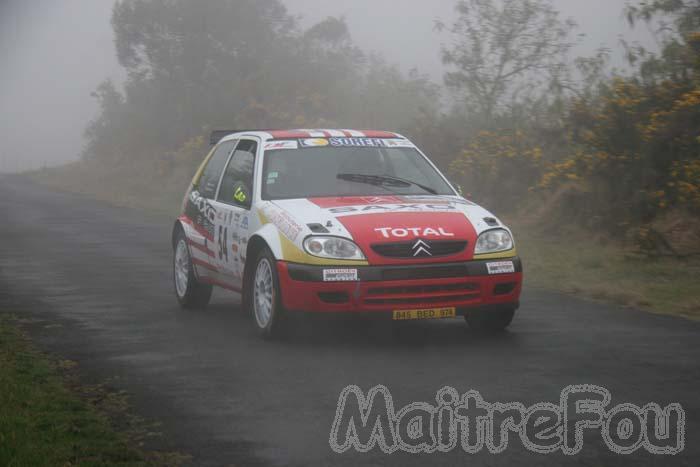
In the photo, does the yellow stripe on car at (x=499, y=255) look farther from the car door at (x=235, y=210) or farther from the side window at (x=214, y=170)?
the side window at (x=214, y=170)

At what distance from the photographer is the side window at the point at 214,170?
11.3 m

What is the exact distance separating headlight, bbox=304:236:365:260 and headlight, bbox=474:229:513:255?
95 cm

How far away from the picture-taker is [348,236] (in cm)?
884

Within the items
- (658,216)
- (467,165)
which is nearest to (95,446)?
(658,216)

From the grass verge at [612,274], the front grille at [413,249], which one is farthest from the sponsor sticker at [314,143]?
the grass verge at [612,274]

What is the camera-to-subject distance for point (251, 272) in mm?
9680

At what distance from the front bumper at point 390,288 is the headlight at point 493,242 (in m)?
0.12

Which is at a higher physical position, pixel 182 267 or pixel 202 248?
pixel 202 248

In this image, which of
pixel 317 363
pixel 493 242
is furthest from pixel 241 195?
pixel 317 363

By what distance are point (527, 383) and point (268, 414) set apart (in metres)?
1.68

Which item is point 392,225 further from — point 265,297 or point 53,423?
point 53,423

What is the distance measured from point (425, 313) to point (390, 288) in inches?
12.9

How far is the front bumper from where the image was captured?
344 inches

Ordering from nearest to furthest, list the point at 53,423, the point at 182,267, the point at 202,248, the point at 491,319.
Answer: the point at 53,423
the point at 491,319
the point at 202,248
the point at 182,267
